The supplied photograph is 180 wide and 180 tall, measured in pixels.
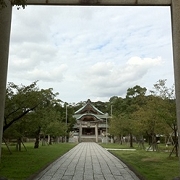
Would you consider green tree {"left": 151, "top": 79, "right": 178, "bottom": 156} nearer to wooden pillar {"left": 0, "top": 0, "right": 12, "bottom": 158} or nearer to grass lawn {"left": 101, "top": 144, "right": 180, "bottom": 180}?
grass lawn {"left": 101, "top": 144, "right": 180, "bottom": 180}

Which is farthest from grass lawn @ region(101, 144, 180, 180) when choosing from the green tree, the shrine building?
the shrine building

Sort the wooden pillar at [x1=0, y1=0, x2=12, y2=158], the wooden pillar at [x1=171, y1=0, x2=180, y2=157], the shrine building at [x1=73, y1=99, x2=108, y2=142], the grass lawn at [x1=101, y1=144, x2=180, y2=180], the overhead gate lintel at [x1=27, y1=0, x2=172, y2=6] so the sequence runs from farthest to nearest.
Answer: the shrine building at [x1=73, y1=99, x2=108, y2=142]
the grass lawn at [x1=101, y1=144, x2=180, y2=180]
the overhead gate lintel at [x1=27, y1=0, x2=172, y2=6]
the wooden pillar at [x1=171, y1=0, x2=180, y2=157]
the wooden pillar at [x1=0, y1=0, x2=12, y2=158]

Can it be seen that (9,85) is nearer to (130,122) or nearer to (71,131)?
(130,122)

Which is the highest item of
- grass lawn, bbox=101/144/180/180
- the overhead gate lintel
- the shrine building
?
the overhead gate lintel

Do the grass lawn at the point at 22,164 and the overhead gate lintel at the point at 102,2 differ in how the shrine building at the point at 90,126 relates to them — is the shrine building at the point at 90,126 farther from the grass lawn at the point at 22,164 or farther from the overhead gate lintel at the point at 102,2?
the overhead gate lintel at the point at 102,2

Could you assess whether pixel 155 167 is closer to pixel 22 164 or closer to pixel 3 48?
pixel 22 164

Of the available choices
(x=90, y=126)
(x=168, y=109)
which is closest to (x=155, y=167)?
(x=168, y=109)

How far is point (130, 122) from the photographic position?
2798 centimetres

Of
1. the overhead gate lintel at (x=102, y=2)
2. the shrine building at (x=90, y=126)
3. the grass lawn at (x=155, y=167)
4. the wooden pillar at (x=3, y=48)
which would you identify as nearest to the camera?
the wooden pillar at (x=3, y=48)

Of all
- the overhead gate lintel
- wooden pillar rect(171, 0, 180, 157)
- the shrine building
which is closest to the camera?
wooden pillar rect(171, 0, 180, 157)

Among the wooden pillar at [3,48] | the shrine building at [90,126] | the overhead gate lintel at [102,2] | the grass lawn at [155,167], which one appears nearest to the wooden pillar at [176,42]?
the overhead gate lintel at [102,2]

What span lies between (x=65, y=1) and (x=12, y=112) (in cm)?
764

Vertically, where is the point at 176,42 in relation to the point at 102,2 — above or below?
below

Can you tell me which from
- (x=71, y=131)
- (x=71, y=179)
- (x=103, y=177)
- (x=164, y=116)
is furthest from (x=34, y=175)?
(x=71, y=131)
